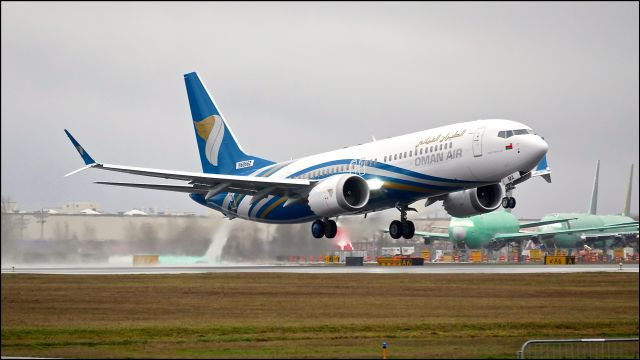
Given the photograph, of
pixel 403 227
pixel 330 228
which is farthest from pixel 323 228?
pixel 403 227

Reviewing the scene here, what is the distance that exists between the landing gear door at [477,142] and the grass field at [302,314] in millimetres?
6841

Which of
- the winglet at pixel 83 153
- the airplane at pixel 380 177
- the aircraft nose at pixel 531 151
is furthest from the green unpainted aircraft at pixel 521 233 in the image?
the winglet at pixel 83 153

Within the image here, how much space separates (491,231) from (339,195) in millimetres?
65280

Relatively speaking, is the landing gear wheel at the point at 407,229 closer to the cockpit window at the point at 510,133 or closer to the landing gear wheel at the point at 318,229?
the landing gear wheel at the point at 318,229

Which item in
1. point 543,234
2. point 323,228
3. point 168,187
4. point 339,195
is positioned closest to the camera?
point 339,195

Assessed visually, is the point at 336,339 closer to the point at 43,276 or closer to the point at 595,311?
the point at 595,311

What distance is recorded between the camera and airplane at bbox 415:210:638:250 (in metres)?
117

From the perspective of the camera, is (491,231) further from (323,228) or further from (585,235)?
(323,228)

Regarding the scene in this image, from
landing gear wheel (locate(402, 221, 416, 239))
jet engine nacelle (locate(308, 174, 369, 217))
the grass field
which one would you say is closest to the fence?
the grass field

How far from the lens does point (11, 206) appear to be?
60188mm

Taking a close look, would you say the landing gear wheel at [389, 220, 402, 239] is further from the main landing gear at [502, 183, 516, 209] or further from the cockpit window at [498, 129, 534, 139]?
the cockpit window at [498, 129, 534, 139]

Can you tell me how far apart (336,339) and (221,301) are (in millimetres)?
12766

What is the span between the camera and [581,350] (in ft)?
94.0

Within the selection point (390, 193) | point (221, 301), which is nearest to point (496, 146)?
point (390, 193)
